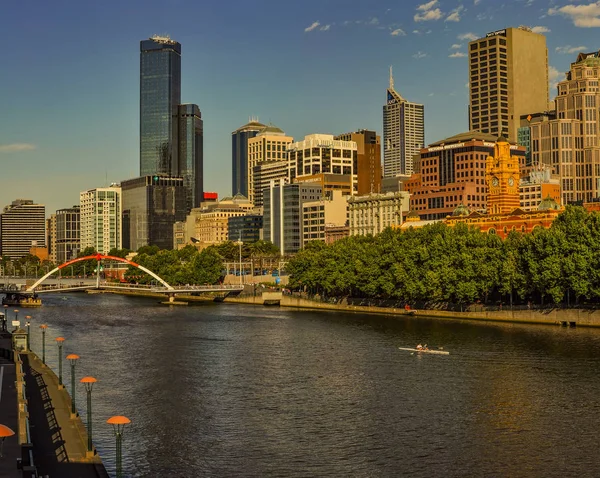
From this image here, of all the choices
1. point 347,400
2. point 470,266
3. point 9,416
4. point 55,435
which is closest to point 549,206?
point 470,266

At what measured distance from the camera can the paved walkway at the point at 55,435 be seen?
A: 44731 millimetres

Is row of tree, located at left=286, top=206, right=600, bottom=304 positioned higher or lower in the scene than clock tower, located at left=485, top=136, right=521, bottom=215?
lower

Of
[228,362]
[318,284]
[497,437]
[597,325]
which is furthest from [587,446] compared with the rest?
[318,284]

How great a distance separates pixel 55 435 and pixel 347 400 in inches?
978

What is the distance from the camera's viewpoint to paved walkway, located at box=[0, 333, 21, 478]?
3995 centimetres

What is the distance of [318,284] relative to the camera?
177500 mm

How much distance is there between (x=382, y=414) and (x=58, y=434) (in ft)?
75.9

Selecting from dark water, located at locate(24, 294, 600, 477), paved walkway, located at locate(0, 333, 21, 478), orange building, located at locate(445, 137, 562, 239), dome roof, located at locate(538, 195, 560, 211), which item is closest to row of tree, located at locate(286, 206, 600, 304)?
dark water, located at locate(24, 294, 600, 477)

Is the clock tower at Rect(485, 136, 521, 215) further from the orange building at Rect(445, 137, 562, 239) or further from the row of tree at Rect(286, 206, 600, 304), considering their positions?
the row of tree at Rect(286, 206, 600, 304)

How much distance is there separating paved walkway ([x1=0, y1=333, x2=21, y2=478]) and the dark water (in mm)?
5766

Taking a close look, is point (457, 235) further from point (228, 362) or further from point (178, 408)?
point (178, 408)

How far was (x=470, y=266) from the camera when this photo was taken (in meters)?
133

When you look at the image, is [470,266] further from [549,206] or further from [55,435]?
[55,435]

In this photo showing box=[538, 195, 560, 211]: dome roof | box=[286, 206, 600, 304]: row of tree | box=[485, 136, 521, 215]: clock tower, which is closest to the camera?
box=[286, 206, 600, 304]: row of tree
